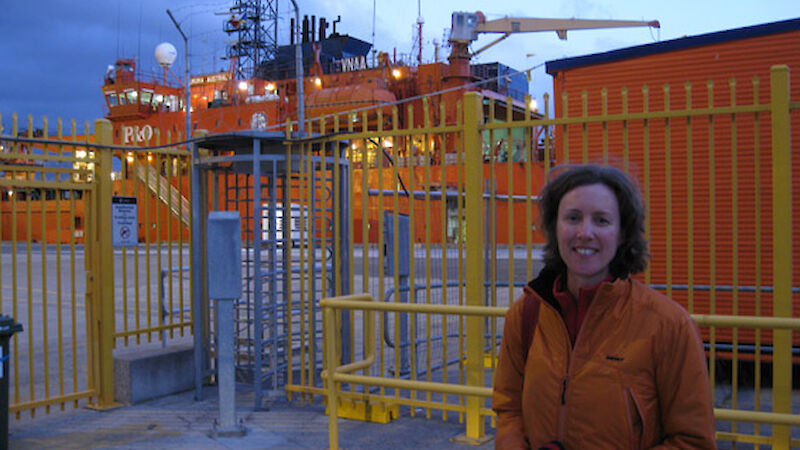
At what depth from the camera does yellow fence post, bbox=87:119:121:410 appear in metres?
6.43

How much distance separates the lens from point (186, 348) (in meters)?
7.10

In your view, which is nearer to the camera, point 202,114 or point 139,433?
point 139,433

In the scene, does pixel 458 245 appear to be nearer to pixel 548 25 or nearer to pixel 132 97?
pixel 548 25

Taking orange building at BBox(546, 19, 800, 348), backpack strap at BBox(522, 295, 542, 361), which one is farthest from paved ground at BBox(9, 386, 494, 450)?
backpack strap at BBox(522, 295, 542, 361)

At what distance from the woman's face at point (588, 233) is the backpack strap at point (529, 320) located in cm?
13

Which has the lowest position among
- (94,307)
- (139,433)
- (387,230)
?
(139,433)

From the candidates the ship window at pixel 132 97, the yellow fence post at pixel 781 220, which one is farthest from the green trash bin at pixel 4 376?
the ship window at pixel 132 97

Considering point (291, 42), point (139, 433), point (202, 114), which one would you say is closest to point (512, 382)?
point (139, 433)

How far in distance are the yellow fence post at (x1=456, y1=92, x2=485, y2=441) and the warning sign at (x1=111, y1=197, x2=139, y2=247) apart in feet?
10.1

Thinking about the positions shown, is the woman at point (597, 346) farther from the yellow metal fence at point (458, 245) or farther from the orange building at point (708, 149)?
the orange building at point (708, 149)

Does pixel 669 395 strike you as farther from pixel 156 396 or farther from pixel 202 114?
pixel 202 114

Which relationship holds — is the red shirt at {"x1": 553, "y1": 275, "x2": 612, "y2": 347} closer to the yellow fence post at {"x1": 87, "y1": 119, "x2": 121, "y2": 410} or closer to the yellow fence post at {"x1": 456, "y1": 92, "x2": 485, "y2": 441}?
the yellow fence post at {"x1": 456, "y1": 92, "x2": 485, "y2": 441}

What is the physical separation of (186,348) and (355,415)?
2.10m

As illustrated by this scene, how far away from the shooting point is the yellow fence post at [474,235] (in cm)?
529
